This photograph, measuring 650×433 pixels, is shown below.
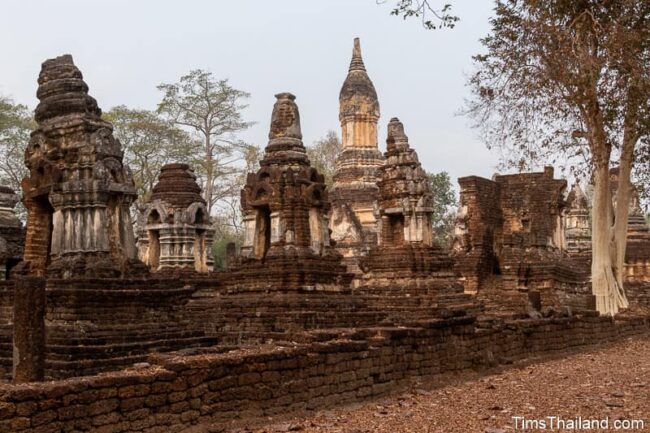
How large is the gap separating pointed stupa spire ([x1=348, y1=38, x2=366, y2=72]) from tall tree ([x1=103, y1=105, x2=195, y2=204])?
8.76 metres

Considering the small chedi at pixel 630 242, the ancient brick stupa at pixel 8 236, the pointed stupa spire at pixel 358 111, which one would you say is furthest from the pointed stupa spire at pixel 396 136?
the pointed stupa spire at pixel 358 111

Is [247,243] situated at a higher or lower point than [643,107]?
lower

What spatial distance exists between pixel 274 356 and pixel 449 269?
Answer: 1228 centimetres

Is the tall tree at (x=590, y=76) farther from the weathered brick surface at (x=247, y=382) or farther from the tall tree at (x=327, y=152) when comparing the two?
the tall tree at (x=327, y=152)

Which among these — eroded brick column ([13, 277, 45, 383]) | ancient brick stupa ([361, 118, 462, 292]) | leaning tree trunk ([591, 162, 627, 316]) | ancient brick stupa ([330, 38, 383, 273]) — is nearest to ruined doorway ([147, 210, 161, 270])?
ancient brick stupa ([361, 118, 462, 292])

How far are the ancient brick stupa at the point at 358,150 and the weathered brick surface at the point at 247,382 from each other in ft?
62.6

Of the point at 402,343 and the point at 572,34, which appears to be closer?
the point at 402,343

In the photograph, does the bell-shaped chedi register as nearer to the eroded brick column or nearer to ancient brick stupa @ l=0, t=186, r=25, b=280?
the eroded brick column

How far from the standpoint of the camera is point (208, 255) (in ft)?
86.7

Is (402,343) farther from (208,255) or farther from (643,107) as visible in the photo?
(208,255)

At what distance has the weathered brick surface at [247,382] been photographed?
19.5ft

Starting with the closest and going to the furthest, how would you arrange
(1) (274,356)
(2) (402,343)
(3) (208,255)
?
(1) (274,356)
(2) (402,343)
(3) (208,255)

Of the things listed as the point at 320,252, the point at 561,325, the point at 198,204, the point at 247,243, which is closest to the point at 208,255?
the point at 198,204

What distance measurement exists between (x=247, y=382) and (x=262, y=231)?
357 inches
